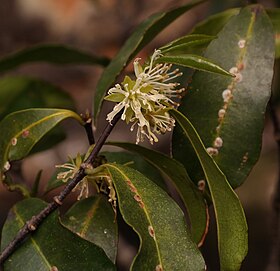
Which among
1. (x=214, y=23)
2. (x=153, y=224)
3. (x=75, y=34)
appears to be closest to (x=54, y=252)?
(x=153, y=224)

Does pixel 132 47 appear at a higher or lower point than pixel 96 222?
higher

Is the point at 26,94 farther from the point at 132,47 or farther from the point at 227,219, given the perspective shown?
the point at 227,219

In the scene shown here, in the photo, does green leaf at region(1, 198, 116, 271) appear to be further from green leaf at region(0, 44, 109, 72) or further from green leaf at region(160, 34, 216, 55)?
green leaf at region(0, 44, 109, 72)

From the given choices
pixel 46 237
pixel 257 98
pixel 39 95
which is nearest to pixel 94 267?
pixel 46 237

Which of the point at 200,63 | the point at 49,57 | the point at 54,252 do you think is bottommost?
the point at 54,252

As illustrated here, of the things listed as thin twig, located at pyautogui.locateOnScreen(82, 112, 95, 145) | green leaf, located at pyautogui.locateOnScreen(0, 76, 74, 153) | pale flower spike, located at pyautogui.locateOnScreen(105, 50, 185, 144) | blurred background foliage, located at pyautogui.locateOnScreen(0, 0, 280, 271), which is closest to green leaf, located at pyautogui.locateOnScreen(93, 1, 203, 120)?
thin twig, located at pyautogui.locateOnScreen(82, 112, 95, 145)

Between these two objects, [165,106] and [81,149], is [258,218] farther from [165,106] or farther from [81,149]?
[165,106]

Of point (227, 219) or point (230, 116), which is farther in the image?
point (230, 116)
